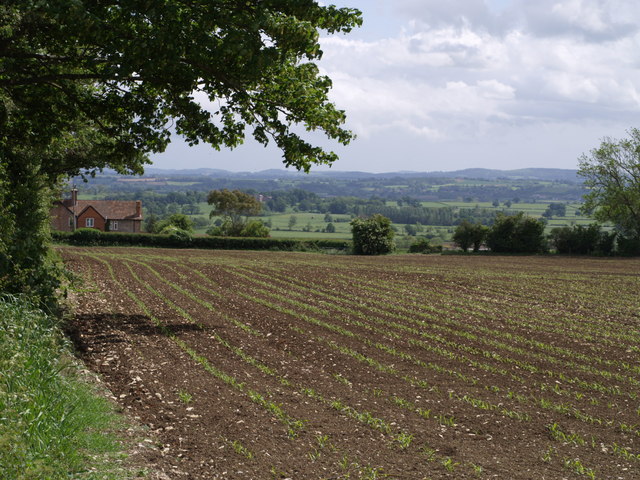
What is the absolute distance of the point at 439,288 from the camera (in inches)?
1034

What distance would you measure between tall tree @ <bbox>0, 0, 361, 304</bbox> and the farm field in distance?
3.65 metres

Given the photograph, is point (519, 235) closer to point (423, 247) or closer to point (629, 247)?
point (629, 247)

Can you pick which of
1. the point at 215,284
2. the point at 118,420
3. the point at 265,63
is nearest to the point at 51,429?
the point at 118,420

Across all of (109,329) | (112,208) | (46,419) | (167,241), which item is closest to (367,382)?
(46,419)

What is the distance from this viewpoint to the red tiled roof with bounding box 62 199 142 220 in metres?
94.5

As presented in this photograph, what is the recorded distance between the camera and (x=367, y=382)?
1072cm

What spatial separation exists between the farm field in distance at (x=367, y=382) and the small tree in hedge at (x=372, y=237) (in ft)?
125

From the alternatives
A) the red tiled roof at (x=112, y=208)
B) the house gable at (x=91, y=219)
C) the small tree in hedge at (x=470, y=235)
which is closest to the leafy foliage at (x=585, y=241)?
the small tree in hedge at (x=470, y=235)

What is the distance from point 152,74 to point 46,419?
25.0 ft

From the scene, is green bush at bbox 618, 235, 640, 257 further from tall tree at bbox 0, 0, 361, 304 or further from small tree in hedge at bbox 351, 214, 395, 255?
tall tree at bbox 0, 0, 361, 304

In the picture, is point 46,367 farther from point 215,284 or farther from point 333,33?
point 215,284

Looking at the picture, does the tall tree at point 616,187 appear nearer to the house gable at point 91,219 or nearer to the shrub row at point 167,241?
the shrub row at point 167,241

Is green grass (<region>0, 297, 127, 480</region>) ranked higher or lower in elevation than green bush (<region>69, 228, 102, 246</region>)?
higher

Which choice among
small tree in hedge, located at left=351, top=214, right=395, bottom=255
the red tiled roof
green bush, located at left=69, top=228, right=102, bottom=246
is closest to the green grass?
green bush, located at left=69, top=228, right=102, bottom=246
